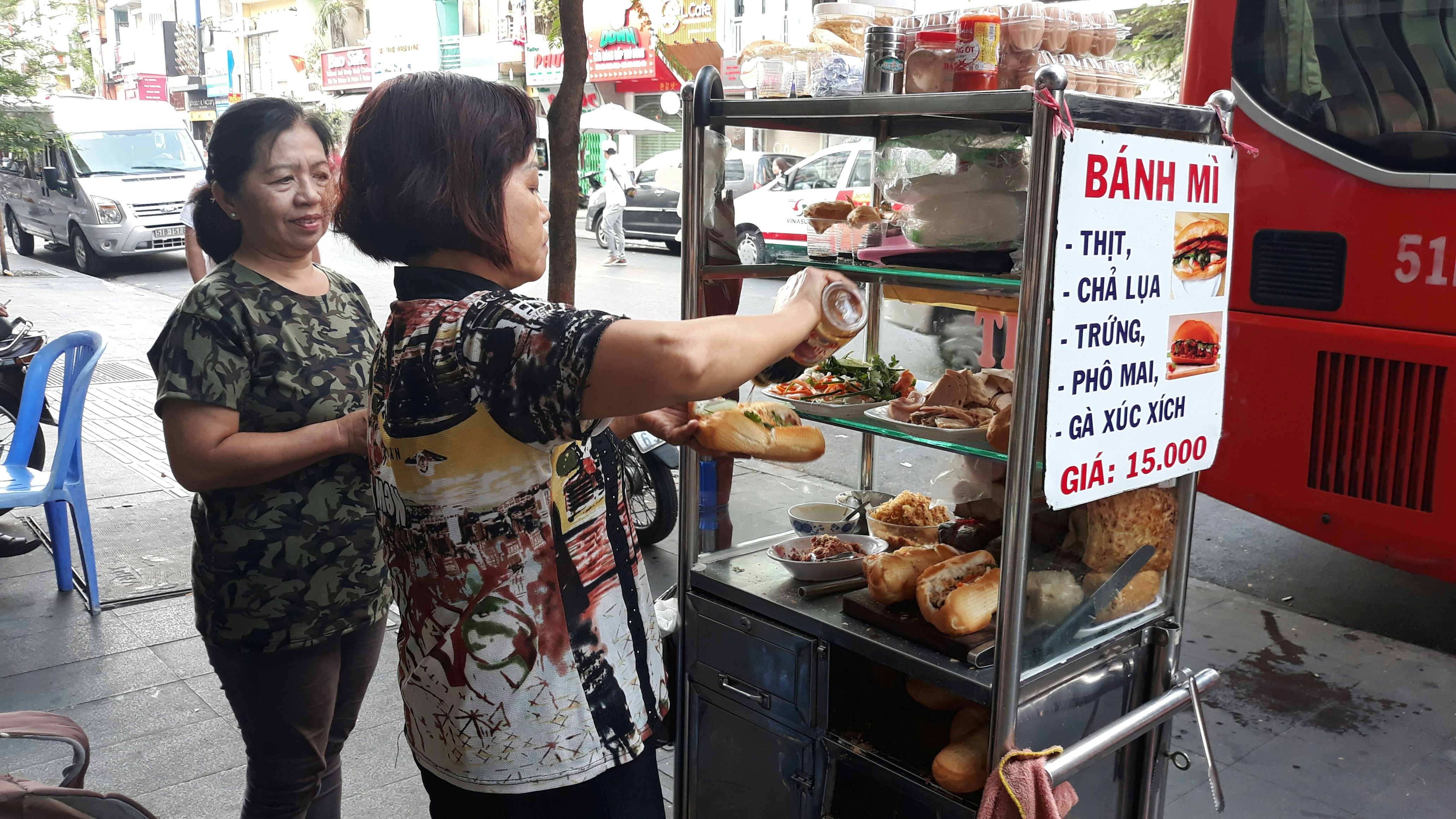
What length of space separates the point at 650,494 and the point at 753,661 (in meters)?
3.04

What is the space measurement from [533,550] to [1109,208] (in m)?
1.12

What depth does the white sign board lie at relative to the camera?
182 centimetres

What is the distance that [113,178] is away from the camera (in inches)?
595

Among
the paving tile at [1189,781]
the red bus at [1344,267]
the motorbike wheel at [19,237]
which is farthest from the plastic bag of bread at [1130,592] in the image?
the motorbike wheel at [19,237]

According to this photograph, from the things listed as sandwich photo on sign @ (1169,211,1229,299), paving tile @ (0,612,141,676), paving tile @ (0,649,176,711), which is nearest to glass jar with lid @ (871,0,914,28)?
sandwich photo on sign @ (1169,211,1229,299)

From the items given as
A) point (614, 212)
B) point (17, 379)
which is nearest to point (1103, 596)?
point (17, 379)

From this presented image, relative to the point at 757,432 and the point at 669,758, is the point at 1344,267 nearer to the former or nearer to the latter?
the point at 757,432

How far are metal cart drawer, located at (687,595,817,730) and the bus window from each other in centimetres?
280

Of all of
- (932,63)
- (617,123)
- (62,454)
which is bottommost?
(62,454)

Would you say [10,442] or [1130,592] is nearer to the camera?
[1130,592]

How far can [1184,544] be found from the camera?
2.32 meters

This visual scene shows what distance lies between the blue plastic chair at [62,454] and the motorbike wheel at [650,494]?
2.27 m

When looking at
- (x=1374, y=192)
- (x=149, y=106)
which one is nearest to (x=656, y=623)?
(x=1374, y=192)

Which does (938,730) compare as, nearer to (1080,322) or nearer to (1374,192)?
(1080,322)
